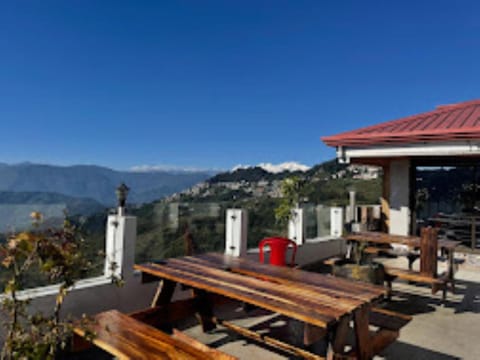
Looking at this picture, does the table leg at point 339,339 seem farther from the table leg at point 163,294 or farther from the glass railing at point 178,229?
the glass railing at point 178,229

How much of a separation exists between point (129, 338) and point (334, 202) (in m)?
7.12

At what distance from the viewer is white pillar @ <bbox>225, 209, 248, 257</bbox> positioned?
545 cm

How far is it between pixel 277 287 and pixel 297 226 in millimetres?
4272

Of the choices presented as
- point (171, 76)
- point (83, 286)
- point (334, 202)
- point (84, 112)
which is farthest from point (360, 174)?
point (84, 112)

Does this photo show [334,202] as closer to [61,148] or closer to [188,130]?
[188,130]

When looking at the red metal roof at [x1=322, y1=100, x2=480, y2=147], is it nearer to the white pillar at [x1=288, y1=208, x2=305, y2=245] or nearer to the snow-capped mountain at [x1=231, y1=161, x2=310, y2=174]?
the white pillar at [x1=288, y1=208, x2=305, y2=245]

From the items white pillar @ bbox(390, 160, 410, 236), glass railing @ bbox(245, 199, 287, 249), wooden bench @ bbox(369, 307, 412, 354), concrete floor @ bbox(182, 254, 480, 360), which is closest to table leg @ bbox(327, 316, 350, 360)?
wooden bench @ bbox(369, 307, 412, 354)

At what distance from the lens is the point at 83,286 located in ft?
12.0

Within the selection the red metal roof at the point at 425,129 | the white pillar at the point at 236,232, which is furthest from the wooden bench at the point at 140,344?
the red metal roof at the point at 425,129

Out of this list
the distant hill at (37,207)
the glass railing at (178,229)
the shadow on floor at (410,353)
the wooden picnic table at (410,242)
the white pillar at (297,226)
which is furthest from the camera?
the white pillar at (297,226)

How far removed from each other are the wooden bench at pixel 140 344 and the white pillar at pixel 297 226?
4606 mm

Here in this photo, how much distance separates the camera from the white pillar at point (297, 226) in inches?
275

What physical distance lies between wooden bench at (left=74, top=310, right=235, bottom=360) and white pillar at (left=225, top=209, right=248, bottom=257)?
9.39 ft

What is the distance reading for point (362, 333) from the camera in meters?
2.55
